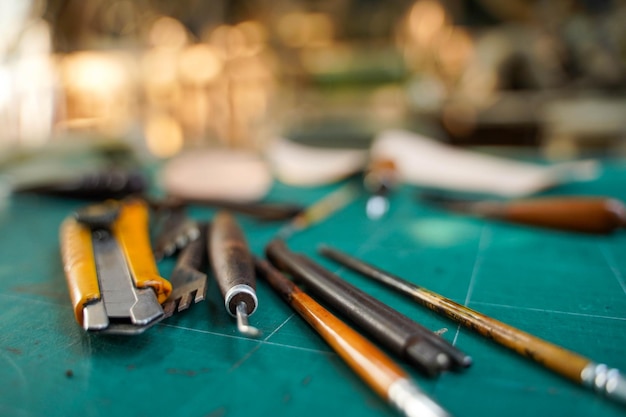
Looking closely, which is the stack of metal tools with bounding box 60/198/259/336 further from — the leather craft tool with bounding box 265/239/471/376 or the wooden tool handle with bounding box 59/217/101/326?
the leather craft tool with bounding box 265/239/471/376

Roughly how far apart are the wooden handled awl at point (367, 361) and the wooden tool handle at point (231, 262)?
8 centimetres

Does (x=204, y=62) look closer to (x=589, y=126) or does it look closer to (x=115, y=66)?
(x=115, y=66)

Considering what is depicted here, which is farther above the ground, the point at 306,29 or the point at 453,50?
the point at 306,29

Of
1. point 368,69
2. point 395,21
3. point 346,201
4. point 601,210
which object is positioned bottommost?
point 346,201

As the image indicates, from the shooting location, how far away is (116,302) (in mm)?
650

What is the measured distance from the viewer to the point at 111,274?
0.75 metres

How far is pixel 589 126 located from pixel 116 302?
4.00 m

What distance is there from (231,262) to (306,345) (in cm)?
20

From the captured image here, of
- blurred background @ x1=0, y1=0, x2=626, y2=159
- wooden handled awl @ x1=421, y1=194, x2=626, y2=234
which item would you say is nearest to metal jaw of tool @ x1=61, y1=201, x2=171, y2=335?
wooden handled awl @ x1=421, y1=194, x2=626, y2=234

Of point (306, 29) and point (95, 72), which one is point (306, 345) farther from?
point (95, 72)

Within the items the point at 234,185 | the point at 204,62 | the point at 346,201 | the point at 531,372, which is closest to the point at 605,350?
the point at 531,372

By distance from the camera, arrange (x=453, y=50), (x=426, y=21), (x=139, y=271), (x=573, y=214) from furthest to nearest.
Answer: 1. (x=426, y=21)
2. (x=453, y=50)
3. (x=573, y=214)
4. (x=139, y=271)

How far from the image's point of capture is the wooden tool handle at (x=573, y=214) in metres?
1.16

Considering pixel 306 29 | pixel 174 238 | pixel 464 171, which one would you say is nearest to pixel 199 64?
pixel 306 29
